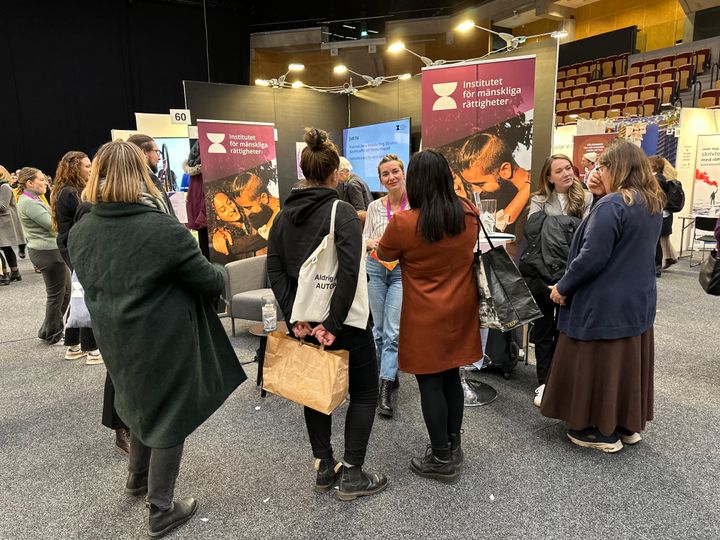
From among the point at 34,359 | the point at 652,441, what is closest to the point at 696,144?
the point at 652,441

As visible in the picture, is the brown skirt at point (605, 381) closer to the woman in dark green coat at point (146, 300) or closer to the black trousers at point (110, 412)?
the woman in dark green coat at point (146, 300)

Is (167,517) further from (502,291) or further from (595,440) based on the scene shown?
(595,440)

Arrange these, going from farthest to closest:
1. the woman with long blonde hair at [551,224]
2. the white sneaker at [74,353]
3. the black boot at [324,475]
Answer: the white sneaker at [74,353]
the woman with long blonde hair at [551,224]
the black boot at [324,475]

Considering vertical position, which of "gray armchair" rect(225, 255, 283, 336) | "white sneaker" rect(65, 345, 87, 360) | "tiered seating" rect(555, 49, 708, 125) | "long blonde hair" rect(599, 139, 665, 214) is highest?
"tiered seating" rect(555, 49, 708, 125)

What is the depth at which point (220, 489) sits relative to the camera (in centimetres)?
210

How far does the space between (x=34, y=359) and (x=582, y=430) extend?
3987 millimetres

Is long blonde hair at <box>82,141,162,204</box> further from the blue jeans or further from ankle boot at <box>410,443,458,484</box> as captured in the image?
ankle boot at <box>410,443,458,484</box>

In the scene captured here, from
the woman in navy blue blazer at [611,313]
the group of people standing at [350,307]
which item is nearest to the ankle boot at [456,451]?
the group of people standing at [350,307]

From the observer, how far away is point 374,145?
5906 millimetres

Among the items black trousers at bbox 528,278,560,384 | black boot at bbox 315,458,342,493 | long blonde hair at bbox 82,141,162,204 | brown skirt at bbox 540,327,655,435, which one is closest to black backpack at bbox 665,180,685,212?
black trousers at bbox 528,278,560,384

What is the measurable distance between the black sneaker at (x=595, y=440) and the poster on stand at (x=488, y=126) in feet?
5.93

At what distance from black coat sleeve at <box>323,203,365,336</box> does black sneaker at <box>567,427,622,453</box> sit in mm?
1448

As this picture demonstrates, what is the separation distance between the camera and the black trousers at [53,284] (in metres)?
4.01

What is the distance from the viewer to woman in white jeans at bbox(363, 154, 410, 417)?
274 cm
